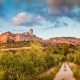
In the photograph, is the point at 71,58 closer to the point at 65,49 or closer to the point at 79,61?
the point at 79,61

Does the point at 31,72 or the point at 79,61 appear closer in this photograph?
the point at 31,72

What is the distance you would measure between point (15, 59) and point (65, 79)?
34.4 feet

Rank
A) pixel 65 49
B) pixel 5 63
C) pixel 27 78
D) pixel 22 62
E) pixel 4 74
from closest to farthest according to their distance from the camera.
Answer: pixel 4 74
pixel 5 63
pixel 22 62
pixel 27 78
pixel 65 49

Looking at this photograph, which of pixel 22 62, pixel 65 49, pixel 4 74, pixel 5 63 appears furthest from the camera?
pixel 65 49

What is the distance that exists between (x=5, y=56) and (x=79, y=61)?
153ft

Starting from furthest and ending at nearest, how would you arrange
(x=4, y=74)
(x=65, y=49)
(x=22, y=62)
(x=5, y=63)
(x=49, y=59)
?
1. (x=65, y=49)
2. (x=49, y=59)
3. (x=22, y=62)
4. (x=5, y=63)
5. (x=4, y=74)

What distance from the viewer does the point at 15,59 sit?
38281 mm

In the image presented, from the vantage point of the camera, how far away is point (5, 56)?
37.3 meters

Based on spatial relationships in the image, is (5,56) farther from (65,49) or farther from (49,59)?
(65,49)

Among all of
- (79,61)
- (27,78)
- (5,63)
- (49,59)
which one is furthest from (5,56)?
(79,61)

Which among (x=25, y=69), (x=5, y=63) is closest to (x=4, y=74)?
(x=5, y=63)

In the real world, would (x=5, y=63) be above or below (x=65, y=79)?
above

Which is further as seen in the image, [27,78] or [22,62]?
A: [27,78]

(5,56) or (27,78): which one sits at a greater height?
(5,56)
